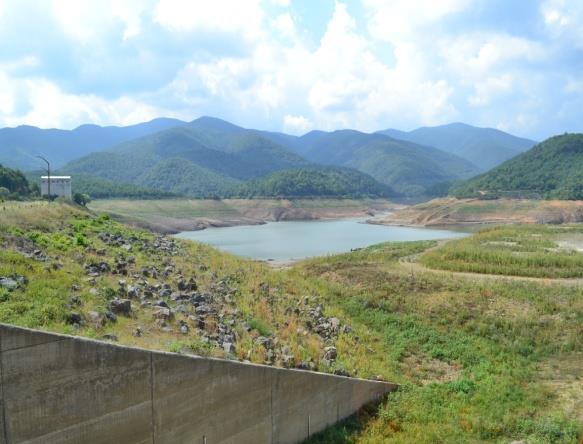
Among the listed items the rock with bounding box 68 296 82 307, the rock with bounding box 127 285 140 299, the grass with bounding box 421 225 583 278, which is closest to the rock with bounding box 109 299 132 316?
the rock with bounding box 68 296 82 307

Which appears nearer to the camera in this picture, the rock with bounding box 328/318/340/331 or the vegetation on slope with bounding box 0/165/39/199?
the rock with bounding box 328/318/340/331

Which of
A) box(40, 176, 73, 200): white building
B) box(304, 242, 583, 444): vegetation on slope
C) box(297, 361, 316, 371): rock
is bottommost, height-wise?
box(304, 242, 583, 444): vegetation on slope

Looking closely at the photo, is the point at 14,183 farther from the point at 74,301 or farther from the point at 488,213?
the point at 488,213

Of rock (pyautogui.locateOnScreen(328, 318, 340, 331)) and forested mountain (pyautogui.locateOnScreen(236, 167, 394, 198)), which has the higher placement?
forested mountain (pyautogui.locateOnScreen(236, 167, 394, 198))

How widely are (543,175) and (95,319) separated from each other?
13501cm

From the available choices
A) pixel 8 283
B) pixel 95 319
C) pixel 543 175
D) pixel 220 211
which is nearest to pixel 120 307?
pixel 95 319

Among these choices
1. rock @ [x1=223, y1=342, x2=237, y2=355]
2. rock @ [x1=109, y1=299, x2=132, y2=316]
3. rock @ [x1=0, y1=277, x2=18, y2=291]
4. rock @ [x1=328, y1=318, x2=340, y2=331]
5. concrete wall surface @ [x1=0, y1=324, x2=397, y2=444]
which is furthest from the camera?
rock @ [x1=328, y1=318, x2=340, y2=331]

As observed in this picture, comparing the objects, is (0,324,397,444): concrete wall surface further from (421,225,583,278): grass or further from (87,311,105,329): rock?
(421,225,583,278): grass

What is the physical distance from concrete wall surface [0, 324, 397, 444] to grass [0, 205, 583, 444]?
101cm

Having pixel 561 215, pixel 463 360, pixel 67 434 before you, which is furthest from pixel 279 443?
pixel 561 215

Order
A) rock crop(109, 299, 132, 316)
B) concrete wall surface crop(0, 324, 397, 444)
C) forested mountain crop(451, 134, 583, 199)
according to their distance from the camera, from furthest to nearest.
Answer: forested mountain crop(451, 134, 583, 199), rock crop(109, 299, 132, 316), concrete wall surface crop(0, 324, 397, 444)

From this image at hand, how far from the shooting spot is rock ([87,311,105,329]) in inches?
444

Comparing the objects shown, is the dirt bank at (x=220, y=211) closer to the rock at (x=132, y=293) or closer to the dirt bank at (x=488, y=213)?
the dirt bank at (x=488, y=213)

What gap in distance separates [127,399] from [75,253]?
10.6 meters
